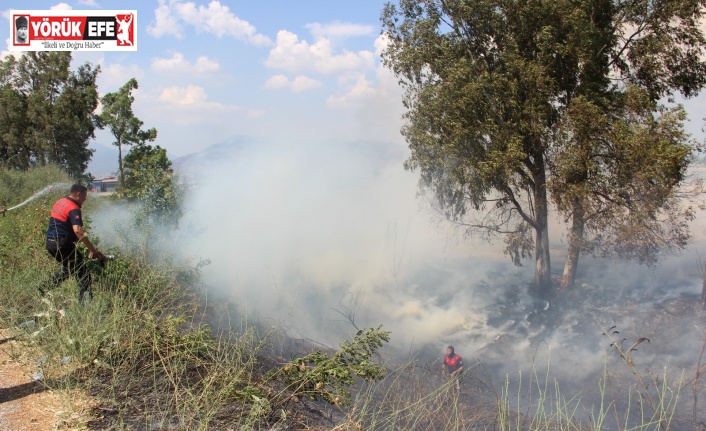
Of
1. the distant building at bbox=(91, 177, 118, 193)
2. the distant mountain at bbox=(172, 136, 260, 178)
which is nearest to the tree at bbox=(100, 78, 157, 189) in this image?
the distant mountain at bbox=(172, 136, 260, 178)

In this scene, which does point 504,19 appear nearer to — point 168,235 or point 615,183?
point 615,183

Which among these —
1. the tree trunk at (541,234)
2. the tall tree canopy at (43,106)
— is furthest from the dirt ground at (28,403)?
the tall tree canopy at (43,106)

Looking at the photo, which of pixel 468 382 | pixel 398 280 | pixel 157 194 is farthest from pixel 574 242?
pixel 157 194

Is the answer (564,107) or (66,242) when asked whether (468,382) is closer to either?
(66,242)

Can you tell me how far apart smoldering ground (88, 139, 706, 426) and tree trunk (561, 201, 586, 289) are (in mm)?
341

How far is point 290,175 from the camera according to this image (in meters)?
21.4

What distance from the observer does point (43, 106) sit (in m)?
26.0

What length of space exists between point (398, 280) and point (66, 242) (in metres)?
13.1

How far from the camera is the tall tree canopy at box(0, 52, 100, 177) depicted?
26047 mm

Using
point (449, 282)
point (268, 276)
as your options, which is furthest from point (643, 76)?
point (268, 276)

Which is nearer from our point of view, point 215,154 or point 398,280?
point 398,280

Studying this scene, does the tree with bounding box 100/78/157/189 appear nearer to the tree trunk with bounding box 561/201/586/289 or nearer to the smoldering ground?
the smoldering ground

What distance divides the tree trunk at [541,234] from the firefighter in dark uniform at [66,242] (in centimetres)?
1143

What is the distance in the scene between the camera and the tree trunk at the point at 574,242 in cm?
1334
